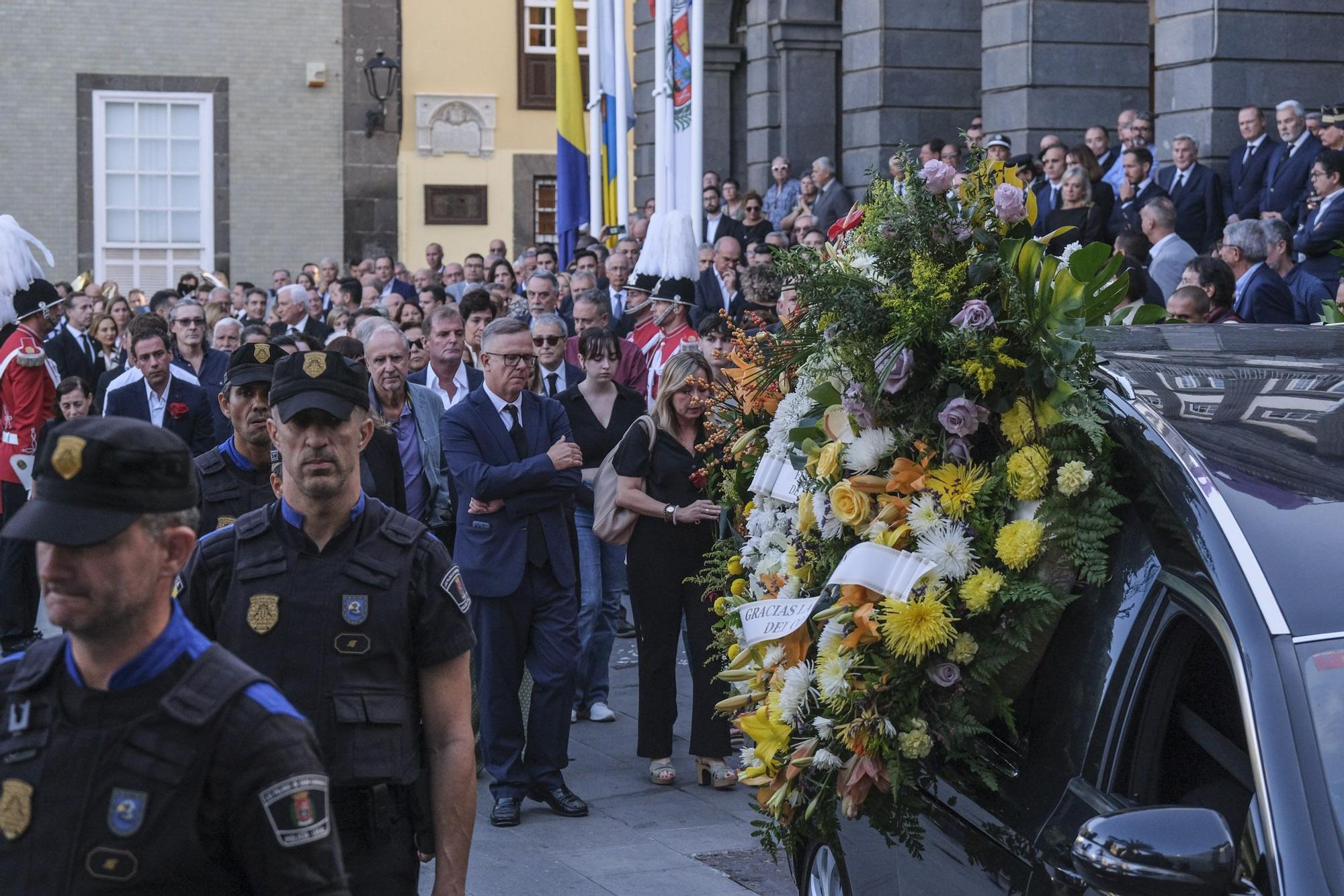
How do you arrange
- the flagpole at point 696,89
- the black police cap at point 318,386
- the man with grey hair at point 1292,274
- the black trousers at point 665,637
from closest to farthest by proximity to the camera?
1. the black police cap at point 318,386
2. the black trousers at point 665,637
3. the man with grey hair at point 1292,274
4. the flagpole at point 696,89

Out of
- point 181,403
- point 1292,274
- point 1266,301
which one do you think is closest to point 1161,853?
point 1266,301

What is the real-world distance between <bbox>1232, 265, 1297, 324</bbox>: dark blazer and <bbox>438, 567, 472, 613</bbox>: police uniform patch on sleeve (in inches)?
287

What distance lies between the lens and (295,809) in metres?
2.64

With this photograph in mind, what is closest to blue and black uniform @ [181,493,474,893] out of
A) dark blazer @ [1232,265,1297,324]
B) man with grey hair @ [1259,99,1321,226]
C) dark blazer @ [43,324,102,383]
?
dark blazer @ [1232,265,1297,324]

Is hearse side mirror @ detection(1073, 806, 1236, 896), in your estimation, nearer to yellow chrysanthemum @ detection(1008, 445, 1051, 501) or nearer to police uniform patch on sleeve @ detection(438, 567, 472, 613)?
yellow chrysanthemum @ detection(1008, 445, 1051, 501)

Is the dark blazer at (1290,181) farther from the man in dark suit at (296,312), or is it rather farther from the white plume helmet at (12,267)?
the man in dark suit at (296,312)

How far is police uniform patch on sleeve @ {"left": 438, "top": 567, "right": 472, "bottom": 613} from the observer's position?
403cm

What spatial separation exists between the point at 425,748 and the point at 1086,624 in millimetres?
1428

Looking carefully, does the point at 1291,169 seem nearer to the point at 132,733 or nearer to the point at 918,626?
the point at 918,626

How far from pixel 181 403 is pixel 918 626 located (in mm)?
7505

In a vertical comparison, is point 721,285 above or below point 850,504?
above

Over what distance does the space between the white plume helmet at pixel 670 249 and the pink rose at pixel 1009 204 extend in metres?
8.49

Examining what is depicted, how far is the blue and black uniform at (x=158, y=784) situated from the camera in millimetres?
2588

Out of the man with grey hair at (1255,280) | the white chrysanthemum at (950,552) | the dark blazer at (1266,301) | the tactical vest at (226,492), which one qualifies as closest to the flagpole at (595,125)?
the man with grey hair at (1255,280)
